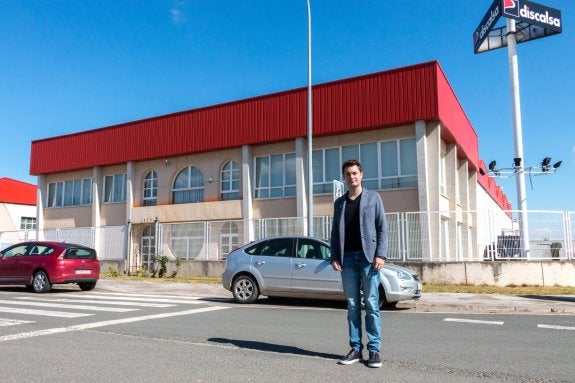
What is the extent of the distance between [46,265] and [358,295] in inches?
468

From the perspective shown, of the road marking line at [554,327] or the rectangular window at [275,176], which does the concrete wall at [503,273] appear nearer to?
the road marking line at [554,327]

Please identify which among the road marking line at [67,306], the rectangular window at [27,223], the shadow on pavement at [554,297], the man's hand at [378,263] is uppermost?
the rectangular window at [27,223]

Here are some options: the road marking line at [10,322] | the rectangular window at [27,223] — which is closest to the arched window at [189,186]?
the road marking line at [10,322]

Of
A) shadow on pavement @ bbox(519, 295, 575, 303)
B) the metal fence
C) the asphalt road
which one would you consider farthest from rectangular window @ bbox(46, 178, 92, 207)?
shadow on pavement @ bbox(519, 295, 575, 303)

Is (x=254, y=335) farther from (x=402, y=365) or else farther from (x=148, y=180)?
(x=148, y=180)

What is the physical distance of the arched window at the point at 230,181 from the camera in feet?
81.5

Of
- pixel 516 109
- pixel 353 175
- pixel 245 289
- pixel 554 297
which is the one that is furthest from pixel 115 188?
pixel 353 175

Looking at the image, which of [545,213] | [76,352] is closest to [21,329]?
[76,352]

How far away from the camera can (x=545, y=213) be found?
1546cm

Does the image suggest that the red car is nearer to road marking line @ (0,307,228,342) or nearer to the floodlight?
road marking line @ (0,307,228,342)

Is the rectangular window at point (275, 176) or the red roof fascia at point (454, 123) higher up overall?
the red roof fascia at point (454, 123)

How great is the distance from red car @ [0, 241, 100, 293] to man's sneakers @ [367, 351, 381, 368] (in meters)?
11.7

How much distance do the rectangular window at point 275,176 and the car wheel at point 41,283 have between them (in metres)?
11.4

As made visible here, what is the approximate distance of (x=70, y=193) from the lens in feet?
102
